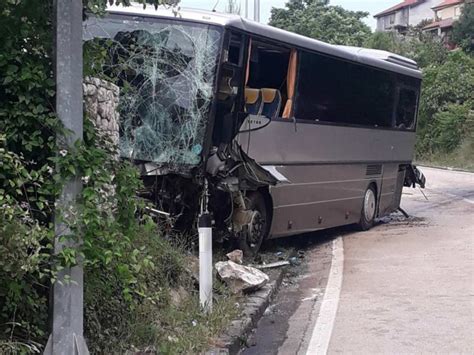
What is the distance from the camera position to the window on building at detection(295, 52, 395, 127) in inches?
454

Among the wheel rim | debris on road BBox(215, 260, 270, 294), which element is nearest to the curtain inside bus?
debris on road BBox(215, 260, 270, 294)

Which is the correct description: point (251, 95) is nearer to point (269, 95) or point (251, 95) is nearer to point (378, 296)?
point (269, 95)

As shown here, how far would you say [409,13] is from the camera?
94875mm

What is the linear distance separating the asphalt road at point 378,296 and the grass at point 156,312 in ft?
1.80

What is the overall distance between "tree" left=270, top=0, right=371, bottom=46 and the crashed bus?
42.2 meters

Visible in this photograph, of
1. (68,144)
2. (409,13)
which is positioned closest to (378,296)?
(68,144)

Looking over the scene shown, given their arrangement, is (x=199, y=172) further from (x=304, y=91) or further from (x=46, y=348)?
(x=46, y=348)

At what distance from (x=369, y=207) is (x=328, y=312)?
7.24 metres

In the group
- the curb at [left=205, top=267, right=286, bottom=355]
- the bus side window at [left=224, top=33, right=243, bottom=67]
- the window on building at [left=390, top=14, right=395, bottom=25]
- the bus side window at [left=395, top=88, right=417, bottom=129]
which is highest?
the window on building at [left=390, top=14, right=395, bottom=25]

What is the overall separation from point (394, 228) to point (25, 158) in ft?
38.0

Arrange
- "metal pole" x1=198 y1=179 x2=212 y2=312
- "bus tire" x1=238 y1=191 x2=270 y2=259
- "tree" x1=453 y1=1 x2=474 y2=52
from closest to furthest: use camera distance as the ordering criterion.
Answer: "metal pole" x1=198 y1=179 x2=212 y2=312, "bus tire" x1=238 y1=191 x2=270 y2=259, "tree" x1=453 y1=1 x2=474 y2=52

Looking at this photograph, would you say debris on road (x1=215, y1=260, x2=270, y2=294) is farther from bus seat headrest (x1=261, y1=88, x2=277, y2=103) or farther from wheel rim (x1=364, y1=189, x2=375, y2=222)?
wheel rim (x1=364, y1=189, x2=375, y2=222)

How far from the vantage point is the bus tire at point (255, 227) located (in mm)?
10273

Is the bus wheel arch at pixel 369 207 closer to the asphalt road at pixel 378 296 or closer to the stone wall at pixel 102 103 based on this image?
the asphalt road at pixel 378 296
